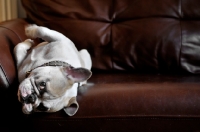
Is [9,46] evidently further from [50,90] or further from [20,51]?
[50,90]

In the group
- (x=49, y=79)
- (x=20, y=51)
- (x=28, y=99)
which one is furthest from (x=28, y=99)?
(x=20, y=51)

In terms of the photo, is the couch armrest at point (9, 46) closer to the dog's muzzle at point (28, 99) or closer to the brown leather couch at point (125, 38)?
the brown leather couch at point (125, 38)

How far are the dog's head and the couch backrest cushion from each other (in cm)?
48

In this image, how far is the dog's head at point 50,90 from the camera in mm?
1100

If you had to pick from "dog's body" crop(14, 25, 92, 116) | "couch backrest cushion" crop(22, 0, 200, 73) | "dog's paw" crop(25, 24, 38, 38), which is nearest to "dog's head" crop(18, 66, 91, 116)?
"dog's body" crop(14, 25, 92, 116)

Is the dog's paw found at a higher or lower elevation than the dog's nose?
higher

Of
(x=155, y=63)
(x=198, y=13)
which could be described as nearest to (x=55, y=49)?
(x=155, y=63)

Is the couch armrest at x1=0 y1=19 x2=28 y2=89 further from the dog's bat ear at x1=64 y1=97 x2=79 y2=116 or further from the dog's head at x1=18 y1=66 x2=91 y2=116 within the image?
the dog's bat ear at x1=64 y1=97 x2=79 y2=116

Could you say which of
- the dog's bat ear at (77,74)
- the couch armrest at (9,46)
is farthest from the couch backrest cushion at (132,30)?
the dog's bat ear at (77,74)

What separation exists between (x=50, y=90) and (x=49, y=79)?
42 mm

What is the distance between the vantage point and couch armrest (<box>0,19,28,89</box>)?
117cm

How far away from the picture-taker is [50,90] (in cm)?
113

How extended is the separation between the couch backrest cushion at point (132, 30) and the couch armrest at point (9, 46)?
15 centimetres

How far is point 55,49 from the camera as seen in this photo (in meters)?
1.42
